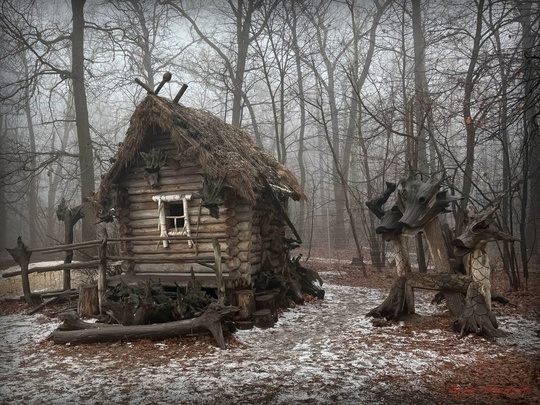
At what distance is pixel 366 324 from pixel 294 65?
894 centimetres

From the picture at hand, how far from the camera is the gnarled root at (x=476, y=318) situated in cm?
555

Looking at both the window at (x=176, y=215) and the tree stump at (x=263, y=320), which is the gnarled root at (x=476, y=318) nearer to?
the tree stump at (x=263, y=320)

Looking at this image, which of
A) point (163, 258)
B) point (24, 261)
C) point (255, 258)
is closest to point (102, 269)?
point (163, 258)

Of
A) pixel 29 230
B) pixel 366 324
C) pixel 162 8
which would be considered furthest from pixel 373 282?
pixel 162 8

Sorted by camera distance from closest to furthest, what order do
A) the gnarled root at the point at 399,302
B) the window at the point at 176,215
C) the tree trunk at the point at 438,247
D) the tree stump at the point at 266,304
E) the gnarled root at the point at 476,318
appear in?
the gnarled root at the point at 476,318, the tree trunk at the point at 438,247, the gnarled root at the point at 399,302, the tree stump at the point at 266,304, the window at the point at 176,215

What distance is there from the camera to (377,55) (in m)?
8.27

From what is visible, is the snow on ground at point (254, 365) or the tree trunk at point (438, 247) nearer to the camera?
the snow on ground at point (254, 365)

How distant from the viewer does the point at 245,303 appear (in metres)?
7.13

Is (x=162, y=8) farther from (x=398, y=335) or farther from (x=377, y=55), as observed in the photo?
(x=377, y=55)

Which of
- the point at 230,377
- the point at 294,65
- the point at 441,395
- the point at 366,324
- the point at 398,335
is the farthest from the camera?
the point at 294,65

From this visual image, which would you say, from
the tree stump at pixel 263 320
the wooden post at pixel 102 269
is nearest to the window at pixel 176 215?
the wooden post at pixel 102 269

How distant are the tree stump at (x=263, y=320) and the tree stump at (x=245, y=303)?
0.52 ft

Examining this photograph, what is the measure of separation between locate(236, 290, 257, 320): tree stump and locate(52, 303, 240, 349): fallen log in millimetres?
1049

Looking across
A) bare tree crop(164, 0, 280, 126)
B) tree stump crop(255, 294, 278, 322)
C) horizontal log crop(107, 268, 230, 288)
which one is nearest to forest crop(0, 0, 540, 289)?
bare tree crop(164, 0, 280, 126)
